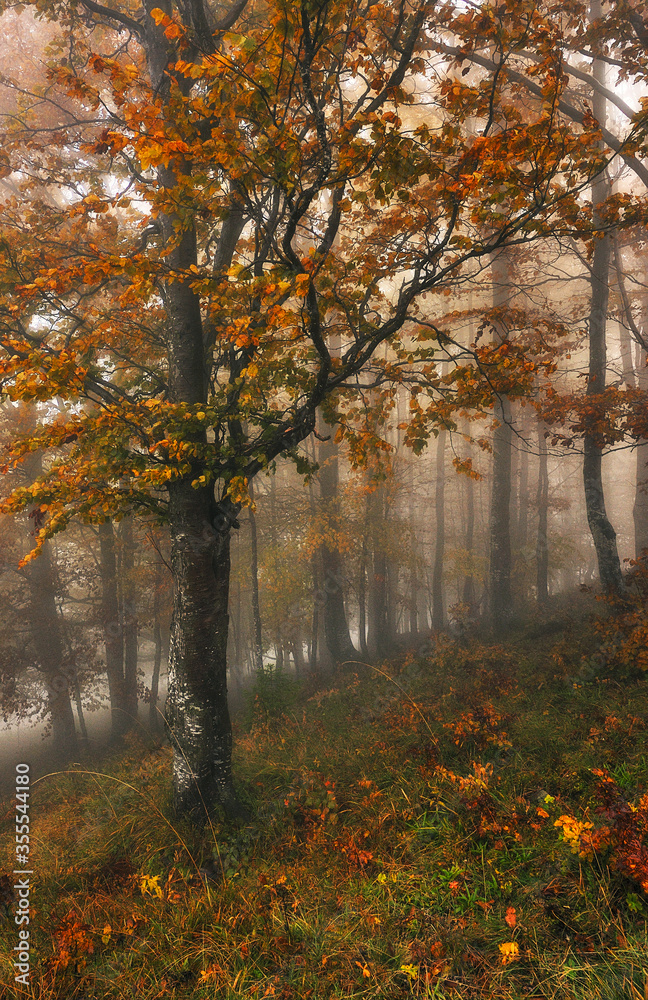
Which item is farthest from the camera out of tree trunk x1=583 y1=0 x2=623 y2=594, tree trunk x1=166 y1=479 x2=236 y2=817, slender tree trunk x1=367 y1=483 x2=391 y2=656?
slender tree trunk x1=367 y1=483 x2=391 y2=656

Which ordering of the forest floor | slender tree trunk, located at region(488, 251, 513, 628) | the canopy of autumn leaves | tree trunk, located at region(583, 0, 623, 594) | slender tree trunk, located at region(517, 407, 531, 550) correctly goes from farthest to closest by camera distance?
slender tree trunk, located at region(517, 407, 531, 550), slender tree trunk, located at region(488, 251, 513, 628), tree trunk, located at region(583, 0, 623, 594), the canopy of autumn leaves, the forest floor

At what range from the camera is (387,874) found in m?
3.44

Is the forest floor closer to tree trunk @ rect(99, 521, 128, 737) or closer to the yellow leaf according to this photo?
the yellow leaf

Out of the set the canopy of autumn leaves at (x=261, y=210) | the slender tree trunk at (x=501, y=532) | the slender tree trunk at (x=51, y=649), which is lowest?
Answer: the slender tree trunk at (x=51, y=649)

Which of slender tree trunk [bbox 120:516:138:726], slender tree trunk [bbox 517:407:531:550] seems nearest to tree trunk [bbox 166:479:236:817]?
slender tree trunk [bbox 120:516:138:726]

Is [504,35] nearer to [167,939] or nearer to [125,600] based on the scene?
[167,939]

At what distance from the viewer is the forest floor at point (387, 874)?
2580 mm

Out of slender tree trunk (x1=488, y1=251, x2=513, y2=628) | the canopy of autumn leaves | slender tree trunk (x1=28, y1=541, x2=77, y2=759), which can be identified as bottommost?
slender tree trunk (x1=28, y1=541, x2=77, y2=759)

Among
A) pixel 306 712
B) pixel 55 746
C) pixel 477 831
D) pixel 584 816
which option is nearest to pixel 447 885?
pixel 477 831

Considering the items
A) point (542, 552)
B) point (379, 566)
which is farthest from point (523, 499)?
point (379, 566)

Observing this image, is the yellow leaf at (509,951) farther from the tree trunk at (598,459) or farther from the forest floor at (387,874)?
the tree trunk at (598,459)

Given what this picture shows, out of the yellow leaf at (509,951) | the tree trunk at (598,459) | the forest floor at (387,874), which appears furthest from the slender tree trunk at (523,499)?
the yellow leaf at (509,951)

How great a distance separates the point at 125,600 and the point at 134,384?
34.2 feet

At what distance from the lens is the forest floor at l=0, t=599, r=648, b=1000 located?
258 centimetres
